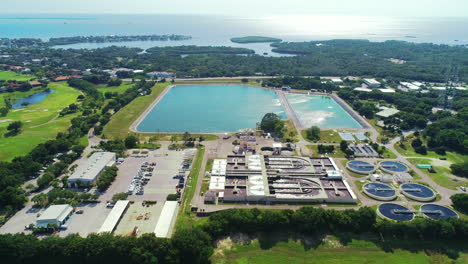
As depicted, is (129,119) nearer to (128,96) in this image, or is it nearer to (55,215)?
(128,96)

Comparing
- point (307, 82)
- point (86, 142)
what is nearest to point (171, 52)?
point (307, 82)

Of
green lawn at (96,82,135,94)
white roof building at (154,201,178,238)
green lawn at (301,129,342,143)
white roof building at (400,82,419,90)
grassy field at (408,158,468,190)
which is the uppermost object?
white roof building at (400,82,419,90)

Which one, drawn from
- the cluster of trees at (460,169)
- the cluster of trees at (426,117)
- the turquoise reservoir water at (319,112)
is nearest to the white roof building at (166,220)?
the turquoise reservoir water at (319,112)

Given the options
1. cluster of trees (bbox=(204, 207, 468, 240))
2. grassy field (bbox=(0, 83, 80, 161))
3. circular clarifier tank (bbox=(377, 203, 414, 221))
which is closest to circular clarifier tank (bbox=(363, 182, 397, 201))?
circular clarifier tank (bbox=(377, 203, 414, 221))

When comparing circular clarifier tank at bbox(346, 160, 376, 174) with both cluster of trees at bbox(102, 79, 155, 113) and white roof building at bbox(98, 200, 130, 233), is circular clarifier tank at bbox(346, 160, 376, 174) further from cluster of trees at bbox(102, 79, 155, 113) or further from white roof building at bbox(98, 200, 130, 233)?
cluster of trees at bbox(102, 79, 155, 113)

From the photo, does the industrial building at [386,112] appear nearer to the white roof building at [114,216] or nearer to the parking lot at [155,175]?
the parking lot at [155,175]

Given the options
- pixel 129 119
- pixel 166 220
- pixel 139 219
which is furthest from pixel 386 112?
pixel 139 219
